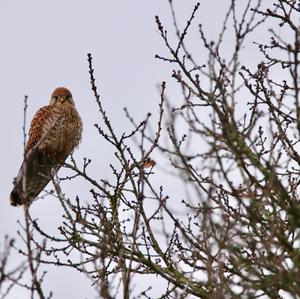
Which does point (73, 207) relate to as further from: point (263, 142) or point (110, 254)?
point (263, 142)

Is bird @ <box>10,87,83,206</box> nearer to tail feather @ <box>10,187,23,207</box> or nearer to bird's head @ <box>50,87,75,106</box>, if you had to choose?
bird's head @ <box>50,87,75,106</box>

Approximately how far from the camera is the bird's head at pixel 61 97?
1088 cm

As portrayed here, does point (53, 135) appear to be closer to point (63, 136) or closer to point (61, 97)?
point (63, 136)

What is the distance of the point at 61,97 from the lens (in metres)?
10.9

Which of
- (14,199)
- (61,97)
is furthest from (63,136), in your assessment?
(14,199)

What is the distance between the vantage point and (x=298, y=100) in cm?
487

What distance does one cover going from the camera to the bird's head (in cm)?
1088

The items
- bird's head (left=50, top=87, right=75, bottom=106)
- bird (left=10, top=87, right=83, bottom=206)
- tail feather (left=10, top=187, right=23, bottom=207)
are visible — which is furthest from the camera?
bird's head (left=50, top=87, right=75, bottom=106)

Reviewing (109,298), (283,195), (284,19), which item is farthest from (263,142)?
(109,298)

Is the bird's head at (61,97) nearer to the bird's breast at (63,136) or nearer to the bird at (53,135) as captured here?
the bird at (53,135)

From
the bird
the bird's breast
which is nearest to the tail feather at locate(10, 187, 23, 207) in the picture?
the bird

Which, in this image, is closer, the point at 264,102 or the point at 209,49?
the point at 209,49

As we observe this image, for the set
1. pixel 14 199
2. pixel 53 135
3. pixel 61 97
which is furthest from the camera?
pixel 61 97

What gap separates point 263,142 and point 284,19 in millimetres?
1499
